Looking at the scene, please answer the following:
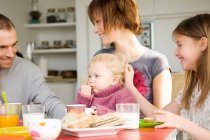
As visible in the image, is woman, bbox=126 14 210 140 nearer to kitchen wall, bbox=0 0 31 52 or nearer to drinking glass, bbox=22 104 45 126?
drinking glass, bbox=22 104 45 126

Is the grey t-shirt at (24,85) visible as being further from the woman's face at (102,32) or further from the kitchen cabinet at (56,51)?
the kitchen cabinet at (56,51)

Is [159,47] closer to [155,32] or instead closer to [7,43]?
[155,32]

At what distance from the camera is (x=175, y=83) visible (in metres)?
2.71

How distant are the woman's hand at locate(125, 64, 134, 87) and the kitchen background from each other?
9.16 ft

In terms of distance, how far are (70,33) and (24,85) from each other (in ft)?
11.4

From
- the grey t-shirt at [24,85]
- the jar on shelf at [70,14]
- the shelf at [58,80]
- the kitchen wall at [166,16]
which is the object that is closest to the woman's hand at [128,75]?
the grey t-shirt at [24,85]

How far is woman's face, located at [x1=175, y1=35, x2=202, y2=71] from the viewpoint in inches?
66.9

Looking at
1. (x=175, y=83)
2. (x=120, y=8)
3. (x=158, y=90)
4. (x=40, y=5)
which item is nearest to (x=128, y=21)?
(x=120, y=8)

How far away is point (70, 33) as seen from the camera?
18.1ft

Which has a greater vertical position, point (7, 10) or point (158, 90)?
point (7, 10)

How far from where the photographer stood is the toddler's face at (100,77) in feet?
5.77

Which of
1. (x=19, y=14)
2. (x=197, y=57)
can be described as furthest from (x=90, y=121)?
(x=19, y=14)

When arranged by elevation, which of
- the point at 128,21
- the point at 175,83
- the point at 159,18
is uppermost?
the point at 159,18

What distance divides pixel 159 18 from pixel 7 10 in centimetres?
203
